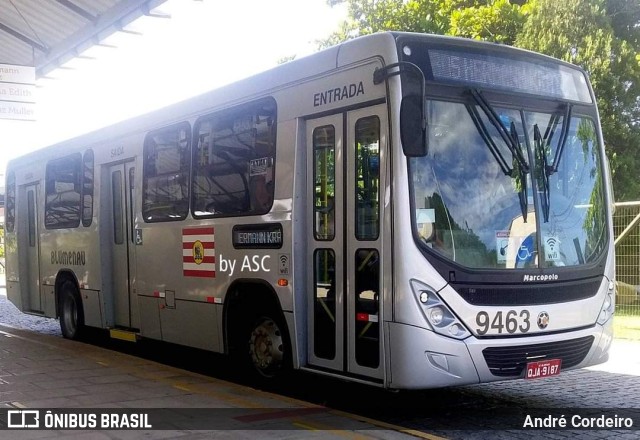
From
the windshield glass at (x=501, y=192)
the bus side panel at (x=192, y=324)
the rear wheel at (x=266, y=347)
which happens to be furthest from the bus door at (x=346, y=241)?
the bus side panel at (x=192, y=324)

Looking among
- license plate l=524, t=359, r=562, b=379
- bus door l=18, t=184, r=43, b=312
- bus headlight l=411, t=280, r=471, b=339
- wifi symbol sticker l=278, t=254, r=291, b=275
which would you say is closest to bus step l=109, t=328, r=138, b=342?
bus door l=18, t=184, r=43, b=312

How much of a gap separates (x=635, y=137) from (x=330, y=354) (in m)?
15.5

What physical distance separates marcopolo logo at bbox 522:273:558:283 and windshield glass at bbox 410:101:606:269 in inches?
4.0

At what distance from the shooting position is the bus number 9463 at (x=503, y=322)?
6.34 meters

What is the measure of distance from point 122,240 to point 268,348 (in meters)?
4.12

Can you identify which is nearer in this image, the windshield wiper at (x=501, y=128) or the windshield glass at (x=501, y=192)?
the windshield glass at (x=501, y=192)

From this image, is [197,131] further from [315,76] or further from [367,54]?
[367,54]

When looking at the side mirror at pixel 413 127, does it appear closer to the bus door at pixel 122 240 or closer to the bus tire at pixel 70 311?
the bus door at pixel 122 240

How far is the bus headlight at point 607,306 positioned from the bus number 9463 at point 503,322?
1041 mm

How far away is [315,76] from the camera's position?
24.2ft

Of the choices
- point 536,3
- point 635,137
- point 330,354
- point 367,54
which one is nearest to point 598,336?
point 330,354

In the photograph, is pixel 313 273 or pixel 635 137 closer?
pixel 313 273

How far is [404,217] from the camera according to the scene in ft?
20.5

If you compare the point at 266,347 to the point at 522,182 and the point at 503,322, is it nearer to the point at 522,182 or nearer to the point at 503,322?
the point at 503,322
